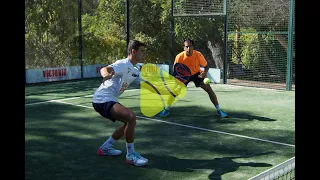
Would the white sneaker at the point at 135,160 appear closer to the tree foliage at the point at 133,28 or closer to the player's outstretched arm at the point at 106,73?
the player's outstretched arm at the point at 106,73

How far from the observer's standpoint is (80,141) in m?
6.85

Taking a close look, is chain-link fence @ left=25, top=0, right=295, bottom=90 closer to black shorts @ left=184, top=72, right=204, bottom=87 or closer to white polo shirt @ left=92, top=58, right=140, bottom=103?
black shorts @ left=184, top=72, right=204, bottom=87

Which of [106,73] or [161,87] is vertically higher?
[106,73]

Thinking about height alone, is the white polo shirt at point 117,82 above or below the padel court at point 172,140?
above

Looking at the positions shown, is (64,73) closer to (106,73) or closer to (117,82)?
(117,82)

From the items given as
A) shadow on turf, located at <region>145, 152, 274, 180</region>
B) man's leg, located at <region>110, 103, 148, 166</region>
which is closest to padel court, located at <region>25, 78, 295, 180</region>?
shadow on turf, located at <region>145, 152, 274, 180</region>

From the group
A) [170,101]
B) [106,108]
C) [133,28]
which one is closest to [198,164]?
[106,108]

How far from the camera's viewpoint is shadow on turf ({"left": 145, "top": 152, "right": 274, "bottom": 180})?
530cm

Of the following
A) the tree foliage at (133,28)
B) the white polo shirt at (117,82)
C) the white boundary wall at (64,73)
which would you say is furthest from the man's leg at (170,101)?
the tree foliage at (133,28)

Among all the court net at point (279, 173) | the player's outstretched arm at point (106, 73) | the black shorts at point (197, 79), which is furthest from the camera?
the black shorts at point (197, 79)

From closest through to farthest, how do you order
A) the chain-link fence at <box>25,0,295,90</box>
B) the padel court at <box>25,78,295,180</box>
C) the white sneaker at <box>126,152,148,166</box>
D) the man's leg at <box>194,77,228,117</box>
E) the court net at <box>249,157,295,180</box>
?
the court net at <box>249,157,295,180</box> → the padel court at <box>25,78,295,180</box> → the white sneaker at <box>126,152,148,166</box> → the man's leg at <box>194,77,228,117</box> → the chain-link fence at <box>25,0,295,90</box>

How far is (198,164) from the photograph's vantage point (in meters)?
5.58

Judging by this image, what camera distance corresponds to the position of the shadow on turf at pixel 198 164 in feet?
17.4
